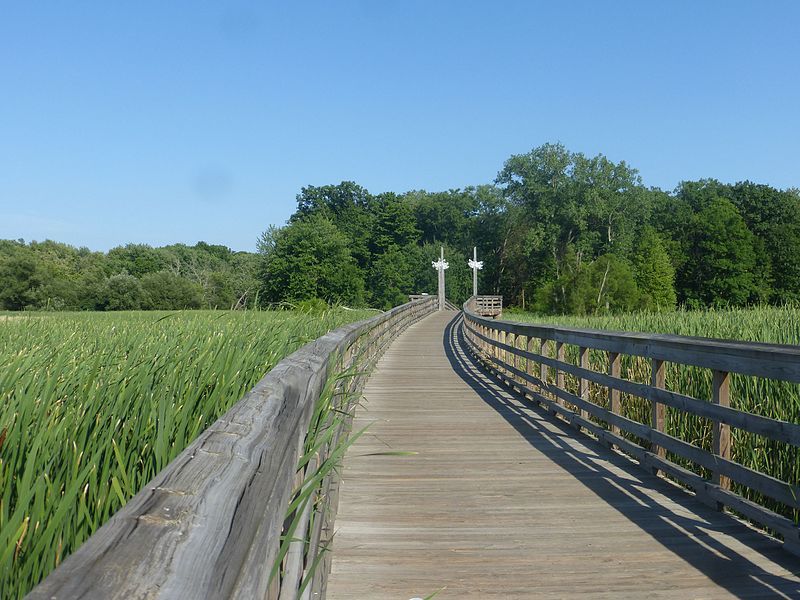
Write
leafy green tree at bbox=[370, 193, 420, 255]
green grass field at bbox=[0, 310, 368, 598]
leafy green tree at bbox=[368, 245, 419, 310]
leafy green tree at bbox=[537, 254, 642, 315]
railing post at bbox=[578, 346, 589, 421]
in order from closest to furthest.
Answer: green grass field at bbox=[0, 310, 368, 598]
railing post at bbox=[578, 346, 589, 421]
leafy green tree at bbox=[537, 254, 642, 315]
leafy green tree at bbox=[368, 245, 419, 310]
leafy green tree at bbox=[370, 193, 420, 255]

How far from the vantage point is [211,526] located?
1.16 meters

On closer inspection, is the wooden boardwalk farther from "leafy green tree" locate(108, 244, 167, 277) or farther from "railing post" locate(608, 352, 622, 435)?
"leafy green tree" locate(108, 244, 167, 277)

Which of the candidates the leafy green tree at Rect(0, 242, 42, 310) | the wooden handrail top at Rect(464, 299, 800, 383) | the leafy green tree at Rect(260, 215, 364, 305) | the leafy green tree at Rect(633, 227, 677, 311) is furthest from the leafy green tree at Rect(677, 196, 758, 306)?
the wooden handrail top at Rect(464, 299, 800, 383)

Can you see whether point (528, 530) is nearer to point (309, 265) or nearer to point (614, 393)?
point (614, 393)

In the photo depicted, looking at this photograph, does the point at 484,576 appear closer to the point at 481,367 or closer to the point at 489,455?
the point at 489,455

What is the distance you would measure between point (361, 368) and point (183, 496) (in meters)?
8.29

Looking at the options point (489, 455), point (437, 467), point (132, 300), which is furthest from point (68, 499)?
point (132, 300)

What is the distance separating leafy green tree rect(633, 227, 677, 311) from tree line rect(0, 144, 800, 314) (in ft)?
0.37

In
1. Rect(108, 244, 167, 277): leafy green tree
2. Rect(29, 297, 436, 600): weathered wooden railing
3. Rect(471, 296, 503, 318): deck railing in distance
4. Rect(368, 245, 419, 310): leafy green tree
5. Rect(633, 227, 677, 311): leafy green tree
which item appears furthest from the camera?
Rect(108, 244, 167, 277): leafy green tree

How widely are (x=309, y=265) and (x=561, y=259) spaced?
22137 millimetres

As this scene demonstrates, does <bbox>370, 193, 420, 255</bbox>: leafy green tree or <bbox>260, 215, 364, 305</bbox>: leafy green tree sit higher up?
<bbox>370, 193, 420, 255</bbox>: leafy green tree

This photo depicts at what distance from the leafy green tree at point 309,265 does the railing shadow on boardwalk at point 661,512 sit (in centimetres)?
5515

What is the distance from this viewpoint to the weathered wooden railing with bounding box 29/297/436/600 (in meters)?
0.92

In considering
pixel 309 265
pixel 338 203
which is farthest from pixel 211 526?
pixel 338 203
